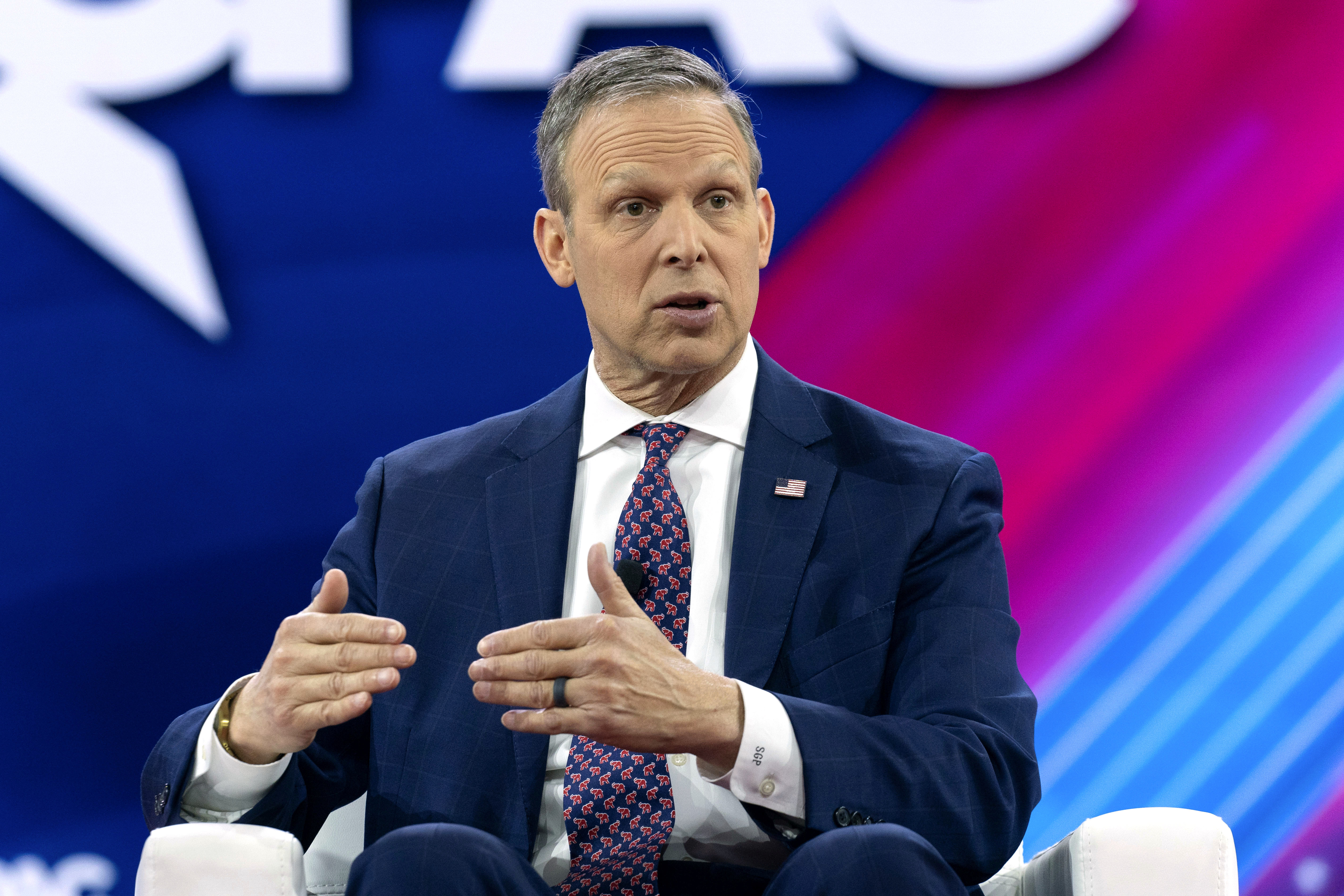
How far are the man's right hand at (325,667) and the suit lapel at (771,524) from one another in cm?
45

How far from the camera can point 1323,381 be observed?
9.12 feet

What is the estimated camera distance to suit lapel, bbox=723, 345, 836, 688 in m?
1.81

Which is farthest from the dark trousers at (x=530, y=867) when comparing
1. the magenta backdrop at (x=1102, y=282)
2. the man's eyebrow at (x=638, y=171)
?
the magenta backdrop at (x=1102, y=282)

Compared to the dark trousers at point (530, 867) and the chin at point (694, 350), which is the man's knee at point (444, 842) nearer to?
the dark trousers at point (530, 867)

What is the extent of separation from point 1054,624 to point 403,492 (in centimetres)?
141

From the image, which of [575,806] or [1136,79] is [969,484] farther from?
[1136,79]

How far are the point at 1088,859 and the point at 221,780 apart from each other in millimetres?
1067

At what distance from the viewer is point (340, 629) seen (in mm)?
1603

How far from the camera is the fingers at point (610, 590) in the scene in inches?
61.9

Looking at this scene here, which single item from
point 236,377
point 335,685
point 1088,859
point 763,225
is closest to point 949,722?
point 1088,859

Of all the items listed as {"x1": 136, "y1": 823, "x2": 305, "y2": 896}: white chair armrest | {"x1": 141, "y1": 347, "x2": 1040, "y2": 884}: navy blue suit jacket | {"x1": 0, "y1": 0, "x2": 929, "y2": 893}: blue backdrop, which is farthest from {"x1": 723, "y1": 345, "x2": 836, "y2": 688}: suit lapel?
{"x1": 0, "y1": 0, "x2": 929, "y2": 893}: blue backdrop

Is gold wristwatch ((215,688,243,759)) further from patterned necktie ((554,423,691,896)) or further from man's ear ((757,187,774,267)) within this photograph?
man's ear ((757,187,774,267))

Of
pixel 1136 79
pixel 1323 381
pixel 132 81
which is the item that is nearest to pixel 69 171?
pixel 132 81

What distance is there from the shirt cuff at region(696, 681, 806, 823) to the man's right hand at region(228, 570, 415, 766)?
1.26 ft
